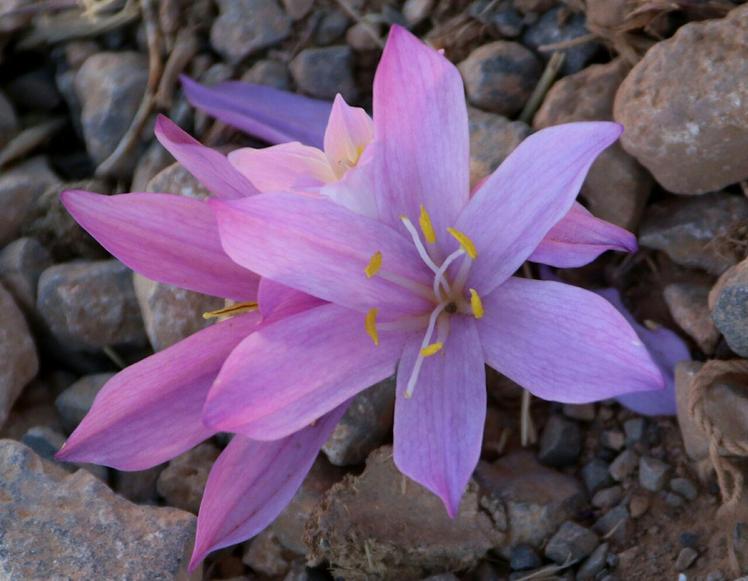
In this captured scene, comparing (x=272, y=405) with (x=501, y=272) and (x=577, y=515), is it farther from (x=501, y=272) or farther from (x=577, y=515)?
(x=577, y=515)

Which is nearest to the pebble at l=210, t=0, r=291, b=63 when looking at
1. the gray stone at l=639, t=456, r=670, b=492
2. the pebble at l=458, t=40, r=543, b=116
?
the pebble at l=458, t=40, r=543, b=116

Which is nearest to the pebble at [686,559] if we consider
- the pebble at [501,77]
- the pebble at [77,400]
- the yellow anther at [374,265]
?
the yellow anther at [374,265]

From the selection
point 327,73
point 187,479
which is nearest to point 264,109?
point 327,73

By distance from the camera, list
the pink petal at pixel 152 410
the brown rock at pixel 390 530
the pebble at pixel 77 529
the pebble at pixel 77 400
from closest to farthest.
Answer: the pink petal at pixel 152 410 → the pebble at pixel 77 529 → the brown rock at pixel 390 530 → the pebble at pixel 77 400

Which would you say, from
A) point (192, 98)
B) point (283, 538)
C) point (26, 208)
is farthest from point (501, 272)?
point (26, 208)

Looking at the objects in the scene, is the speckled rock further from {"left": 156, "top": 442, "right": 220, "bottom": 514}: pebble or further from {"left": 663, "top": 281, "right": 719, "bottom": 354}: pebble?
{"left": 663, "top": 281, "right": 719, "bottom": 354}: pebble

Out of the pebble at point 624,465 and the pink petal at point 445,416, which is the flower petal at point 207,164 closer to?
the pink petal at point 445,416
